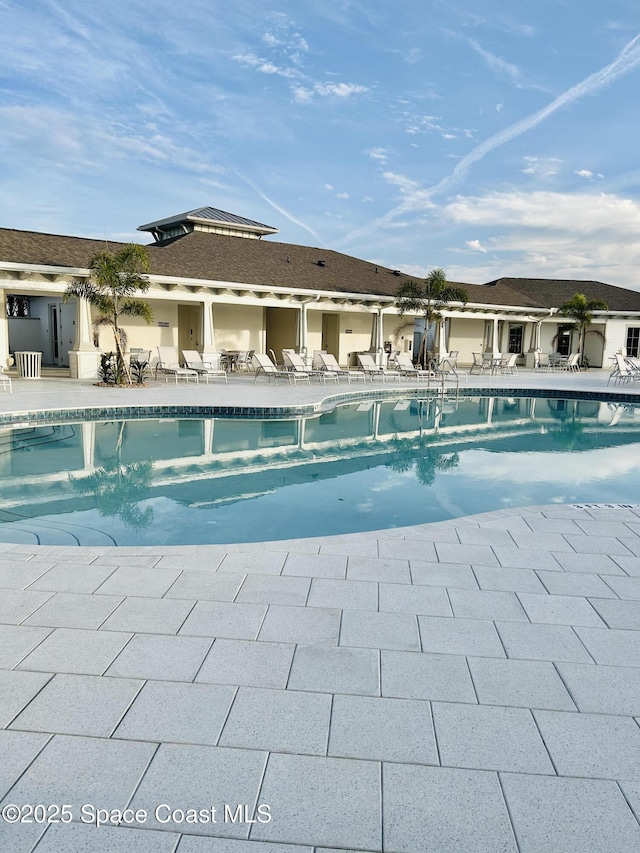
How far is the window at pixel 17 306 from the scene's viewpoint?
2288cm

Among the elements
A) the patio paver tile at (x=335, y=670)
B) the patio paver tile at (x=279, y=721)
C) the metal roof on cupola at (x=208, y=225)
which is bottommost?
the patio paver tile at (x=279, y=721)

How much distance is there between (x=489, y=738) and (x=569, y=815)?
0.41 meters

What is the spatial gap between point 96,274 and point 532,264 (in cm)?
2664

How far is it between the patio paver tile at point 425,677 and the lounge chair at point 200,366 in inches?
584

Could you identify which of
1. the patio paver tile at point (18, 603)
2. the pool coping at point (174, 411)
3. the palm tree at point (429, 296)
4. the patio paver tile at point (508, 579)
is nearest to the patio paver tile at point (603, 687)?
the patio paver tile at point (508, 579)

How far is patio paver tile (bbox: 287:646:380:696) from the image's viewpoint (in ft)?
8.64

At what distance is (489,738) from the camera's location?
232 cm

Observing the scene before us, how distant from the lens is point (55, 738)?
7.45 ft

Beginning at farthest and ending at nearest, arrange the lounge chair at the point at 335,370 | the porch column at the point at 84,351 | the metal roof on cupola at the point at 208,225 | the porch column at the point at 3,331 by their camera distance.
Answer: the metal roof on cupola at the point at 208,225, the lounge chair at the point at 335,370, the porch column at the point at 84,351, the porch column at the point at 3,331

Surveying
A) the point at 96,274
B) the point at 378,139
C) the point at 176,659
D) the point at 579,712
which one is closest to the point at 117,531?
the point at 176,659

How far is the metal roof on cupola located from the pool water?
48.2 ft

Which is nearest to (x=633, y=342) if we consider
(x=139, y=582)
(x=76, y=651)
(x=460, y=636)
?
(x=460, y=636)

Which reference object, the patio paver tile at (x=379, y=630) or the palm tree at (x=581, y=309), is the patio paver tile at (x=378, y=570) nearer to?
the patio paver tile at (x=379, y=630)

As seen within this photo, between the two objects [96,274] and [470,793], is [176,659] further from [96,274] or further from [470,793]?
[96,274]
